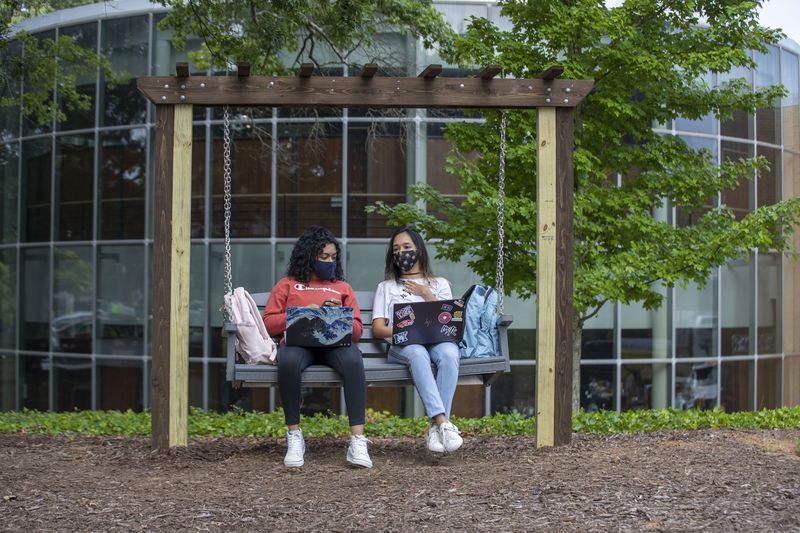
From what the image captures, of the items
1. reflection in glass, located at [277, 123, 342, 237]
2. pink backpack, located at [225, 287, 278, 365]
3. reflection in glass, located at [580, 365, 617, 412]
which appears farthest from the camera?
reflection in glass, located at [580, 365, 617, 412]

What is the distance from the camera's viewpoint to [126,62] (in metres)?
16.1

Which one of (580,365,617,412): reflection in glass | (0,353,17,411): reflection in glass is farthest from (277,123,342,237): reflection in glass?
(0,353,17,411): reflection in glass

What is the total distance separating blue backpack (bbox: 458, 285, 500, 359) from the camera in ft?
21.7

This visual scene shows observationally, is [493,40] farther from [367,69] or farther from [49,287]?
[49,287]

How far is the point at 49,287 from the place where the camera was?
16719 millimetres

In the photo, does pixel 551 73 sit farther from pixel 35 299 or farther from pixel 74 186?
pixel 35 299

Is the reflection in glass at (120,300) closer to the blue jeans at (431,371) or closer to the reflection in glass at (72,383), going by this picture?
the reflection in glass at (72,383)

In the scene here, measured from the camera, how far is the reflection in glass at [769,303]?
679 inches

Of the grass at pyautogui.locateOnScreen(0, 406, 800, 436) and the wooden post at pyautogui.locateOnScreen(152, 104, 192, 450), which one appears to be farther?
the grass at pyautogui.locateOnScreen(0, 406, 800, 436)

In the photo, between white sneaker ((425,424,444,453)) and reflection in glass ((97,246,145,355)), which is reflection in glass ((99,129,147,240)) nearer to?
reflection in glass ((97,246,145,355))

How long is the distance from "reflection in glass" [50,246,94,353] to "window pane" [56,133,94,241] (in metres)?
0.33

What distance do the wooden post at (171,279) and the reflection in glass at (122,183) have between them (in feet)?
31.9

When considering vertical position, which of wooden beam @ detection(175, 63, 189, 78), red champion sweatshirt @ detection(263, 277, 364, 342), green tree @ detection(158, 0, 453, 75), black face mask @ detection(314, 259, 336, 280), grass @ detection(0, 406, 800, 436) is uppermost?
green tree @ detection(158, 0, 453, 75)

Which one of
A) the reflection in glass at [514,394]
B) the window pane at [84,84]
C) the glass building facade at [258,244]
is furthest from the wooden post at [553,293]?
the window pane at [84,84]
